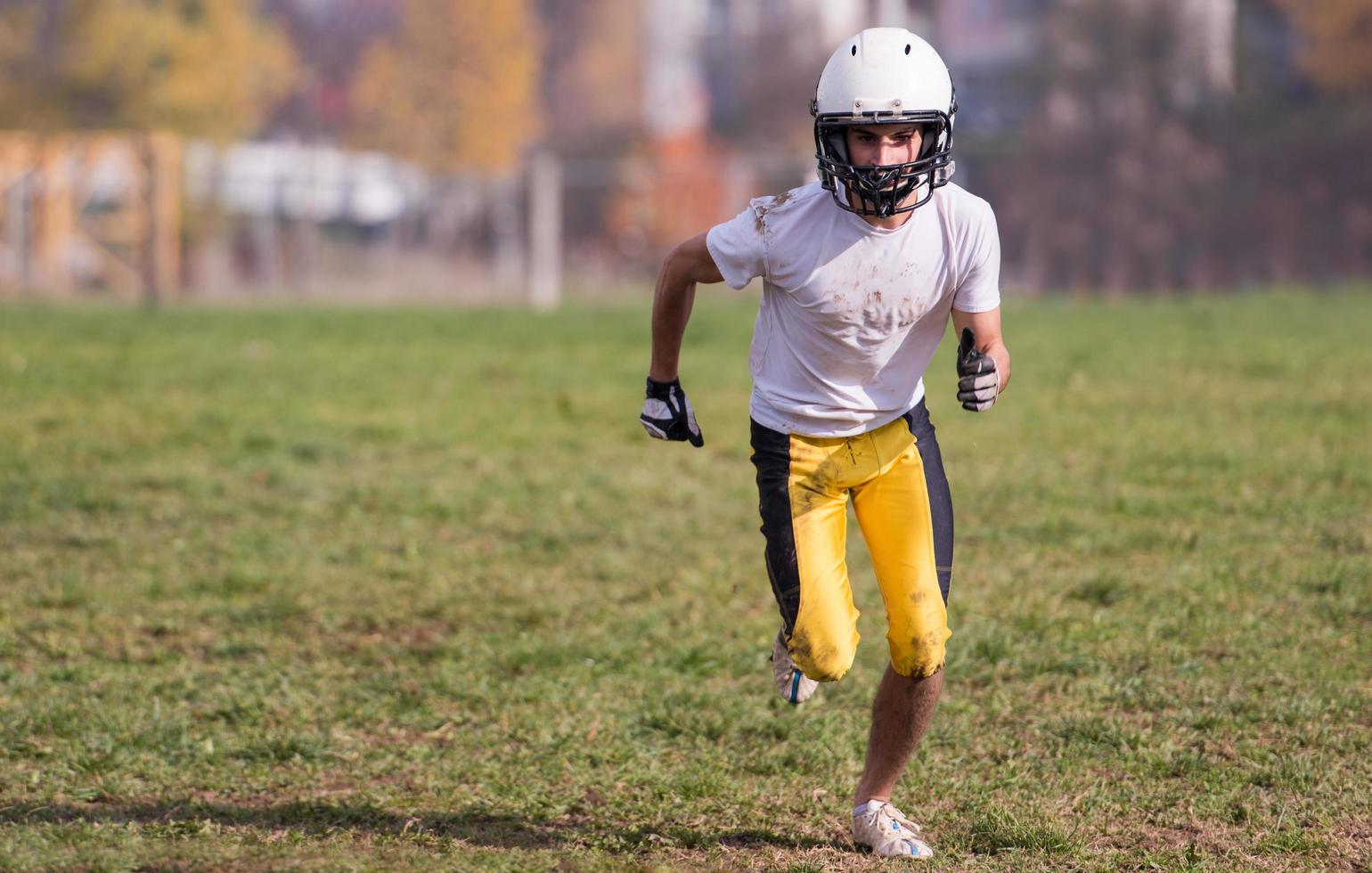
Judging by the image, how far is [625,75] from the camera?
243 ft

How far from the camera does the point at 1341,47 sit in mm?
30891

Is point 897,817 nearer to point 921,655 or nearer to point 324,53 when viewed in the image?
point 921,655

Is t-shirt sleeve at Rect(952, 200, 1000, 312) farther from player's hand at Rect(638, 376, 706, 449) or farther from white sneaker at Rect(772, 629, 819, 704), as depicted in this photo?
white sneaker at Rect(772, 629, 819, 704)

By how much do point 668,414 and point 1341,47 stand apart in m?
30.1

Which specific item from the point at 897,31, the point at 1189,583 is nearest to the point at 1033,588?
the point at 1189,583

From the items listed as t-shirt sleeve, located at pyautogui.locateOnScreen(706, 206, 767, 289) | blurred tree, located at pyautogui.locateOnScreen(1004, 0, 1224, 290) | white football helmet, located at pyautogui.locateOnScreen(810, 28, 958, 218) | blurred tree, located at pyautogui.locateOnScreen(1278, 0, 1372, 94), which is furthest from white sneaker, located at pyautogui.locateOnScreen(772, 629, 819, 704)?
blurred tree, located at pyautogui.locateOnScreen(1278, 0, 1372, 94)

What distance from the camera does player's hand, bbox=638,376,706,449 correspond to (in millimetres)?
4586

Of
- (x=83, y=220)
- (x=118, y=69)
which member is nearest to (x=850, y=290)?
(x=83, y=220)

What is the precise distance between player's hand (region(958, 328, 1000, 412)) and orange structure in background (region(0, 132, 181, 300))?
66.2 feet

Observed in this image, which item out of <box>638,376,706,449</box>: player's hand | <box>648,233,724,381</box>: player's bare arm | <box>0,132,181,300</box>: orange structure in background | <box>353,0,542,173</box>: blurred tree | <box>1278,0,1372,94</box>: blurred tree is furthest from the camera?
<box>353,0,542,173</box>: blurred tree

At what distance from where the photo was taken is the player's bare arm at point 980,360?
4148mm

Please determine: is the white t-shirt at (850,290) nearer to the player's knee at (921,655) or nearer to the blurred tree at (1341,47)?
the player's knee at (921,655)

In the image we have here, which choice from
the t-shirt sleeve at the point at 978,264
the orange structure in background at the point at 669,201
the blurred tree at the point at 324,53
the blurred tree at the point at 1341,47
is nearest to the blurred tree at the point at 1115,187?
the blurred tree at the point at 1341,47

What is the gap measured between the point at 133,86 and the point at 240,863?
34481mm
